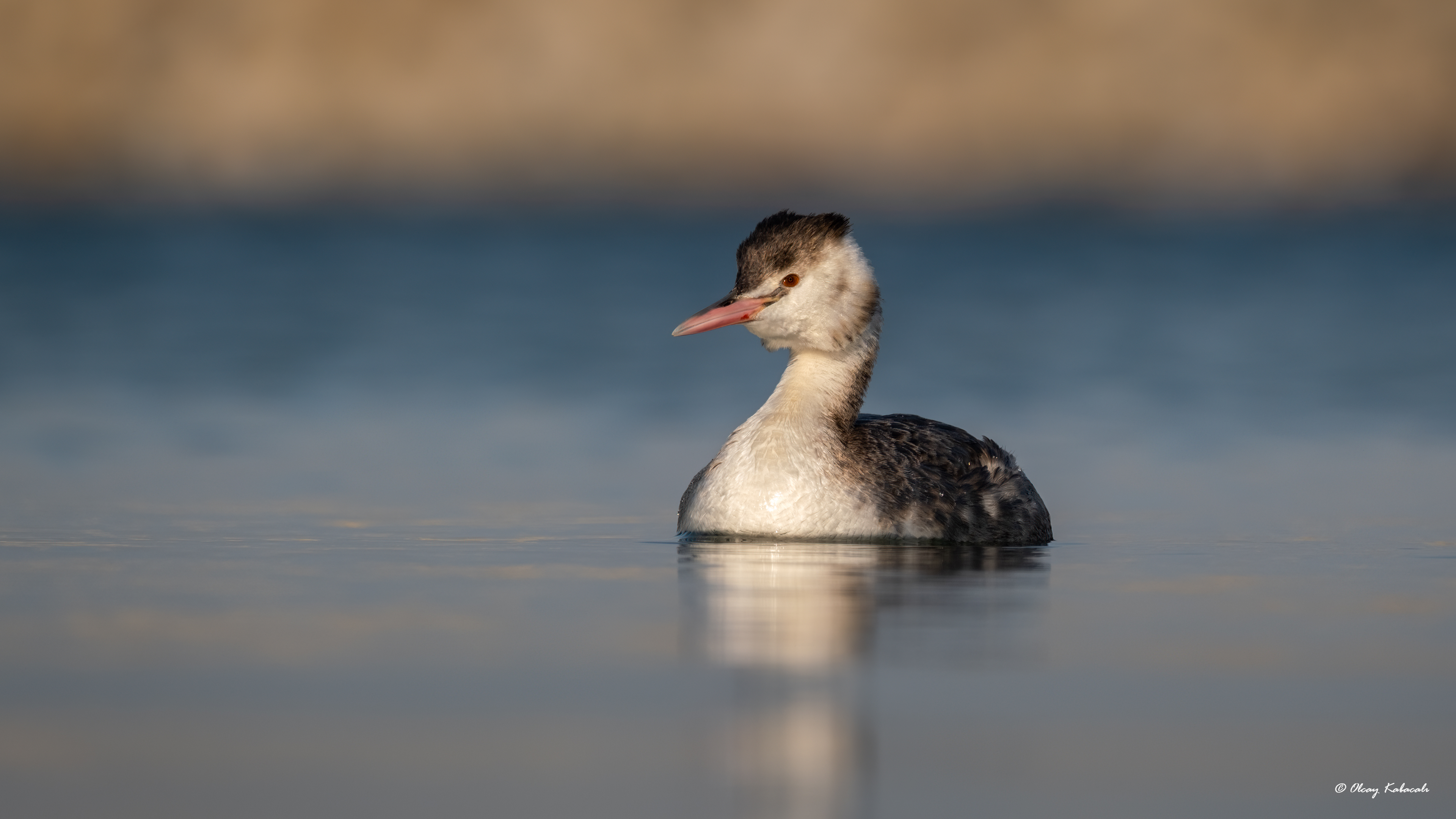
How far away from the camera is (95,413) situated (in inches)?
576

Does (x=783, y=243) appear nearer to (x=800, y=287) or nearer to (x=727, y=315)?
(x=800, y=287)

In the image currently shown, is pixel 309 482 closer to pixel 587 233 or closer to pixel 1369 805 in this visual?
pixel 1369 805

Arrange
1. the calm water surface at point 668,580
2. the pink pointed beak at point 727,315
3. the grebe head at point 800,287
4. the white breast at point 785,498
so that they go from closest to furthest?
1. the calm water surface at point 668,580
2. the white breast at point 785,498
3. the pink pointed beak at point 727,315
4. the grebe head at point 800,287

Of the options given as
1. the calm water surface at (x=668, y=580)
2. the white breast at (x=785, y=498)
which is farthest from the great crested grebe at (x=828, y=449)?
the calm water surface at (x=668, y=580)

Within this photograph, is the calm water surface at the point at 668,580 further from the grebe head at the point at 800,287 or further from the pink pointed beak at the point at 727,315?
the grebe head at the point at 800,287

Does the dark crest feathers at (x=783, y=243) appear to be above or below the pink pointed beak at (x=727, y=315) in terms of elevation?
above

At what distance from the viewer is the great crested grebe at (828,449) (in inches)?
392

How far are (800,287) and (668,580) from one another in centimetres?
243

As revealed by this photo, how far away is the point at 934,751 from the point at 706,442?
849cm

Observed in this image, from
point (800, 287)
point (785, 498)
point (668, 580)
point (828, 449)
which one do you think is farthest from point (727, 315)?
point (668, 580)

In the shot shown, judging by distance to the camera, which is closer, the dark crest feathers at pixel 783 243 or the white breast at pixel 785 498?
the white breast at pixel 785 498

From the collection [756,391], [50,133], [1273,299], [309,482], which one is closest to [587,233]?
[50,133]

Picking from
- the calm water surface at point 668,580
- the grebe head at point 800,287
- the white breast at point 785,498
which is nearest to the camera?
the calm water surface at point 668,580

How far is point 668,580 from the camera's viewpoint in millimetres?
8547
